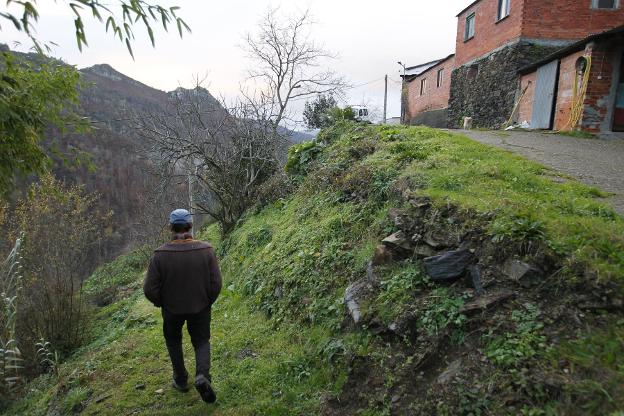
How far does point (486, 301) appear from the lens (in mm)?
3037

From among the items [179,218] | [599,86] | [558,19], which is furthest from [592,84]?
[179,218]

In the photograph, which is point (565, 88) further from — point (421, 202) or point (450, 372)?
point (450, 372)

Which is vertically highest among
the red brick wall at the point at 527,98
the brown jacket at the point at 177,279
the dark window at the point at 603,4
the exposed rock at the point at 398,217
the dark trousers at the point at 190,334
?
the dark window at the point at 603,4

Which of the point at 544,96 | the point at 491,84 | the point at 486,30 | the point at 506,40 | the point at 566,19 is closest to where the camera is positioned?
the point at 544,96

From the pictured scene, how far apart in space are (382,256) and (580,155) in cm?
586

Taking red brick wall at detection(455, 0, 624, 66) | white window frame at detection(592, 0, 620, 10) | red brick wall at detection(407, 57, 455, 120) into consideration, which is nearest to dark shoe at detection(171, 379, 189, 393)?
red brick wall at detection(455, 0, 624, 66)

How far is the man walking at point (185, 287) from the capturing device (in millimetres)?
3748

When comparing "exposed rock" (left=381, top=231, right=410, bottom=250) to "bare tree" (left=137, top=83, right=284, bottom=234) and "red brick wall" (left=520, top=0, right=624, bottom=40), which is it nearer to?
"bare tree" (left=137, top=83, right=284, bottom=234)

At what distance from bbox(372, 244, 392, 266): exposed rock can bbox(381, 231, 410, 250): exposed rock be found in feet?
0.20

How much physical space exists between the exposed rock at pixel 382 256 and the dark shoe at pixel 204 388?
197cm

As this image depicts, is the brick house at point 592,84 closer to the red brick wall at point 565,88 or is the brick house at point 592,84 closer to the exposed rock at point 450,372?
the red brick wall at point 565,88

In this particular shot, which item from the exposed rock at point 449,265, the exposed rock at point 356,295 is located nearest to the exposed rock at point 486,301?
the exposed rock at point 449,265

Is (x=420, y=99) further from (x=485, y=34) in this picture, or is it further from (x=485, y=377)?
(x=485, y=377)

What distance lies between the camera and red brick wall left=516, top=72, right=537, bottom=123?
44.7 ft
